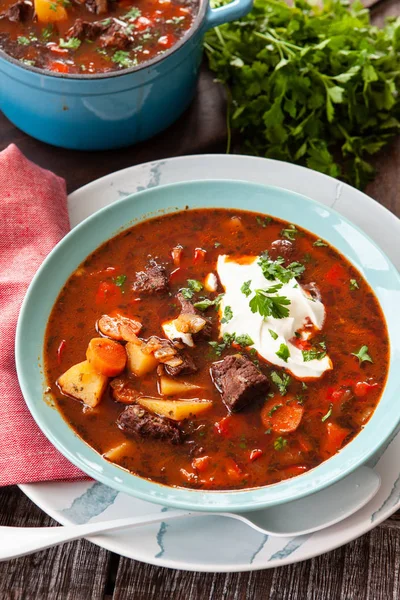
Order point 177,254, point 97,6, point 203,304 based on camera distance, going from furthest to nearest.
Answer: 1. point 97,6
2. point 177,254
3. point 203,304

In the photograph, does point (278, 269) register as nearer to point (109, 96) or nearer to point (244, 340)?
point (244, 340)

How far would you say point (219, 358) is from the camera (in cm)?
362

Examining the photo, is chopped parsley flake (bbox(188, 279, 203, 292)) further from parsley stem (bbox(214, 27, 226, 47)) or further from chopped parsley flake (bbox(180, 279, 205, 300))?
parsley stem (bbox(214, 27, 226, 47))

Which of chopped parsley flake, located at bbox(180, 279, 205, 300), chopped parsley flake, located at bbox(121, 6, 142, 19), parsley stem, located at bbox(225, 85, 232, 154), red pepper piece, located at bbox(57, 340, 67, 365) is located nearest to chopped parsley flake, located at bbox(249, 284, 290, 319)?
chopped parsley flake, located at bbox(180, 279, 205, 300)

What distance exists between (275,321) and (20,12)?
2.45 metres

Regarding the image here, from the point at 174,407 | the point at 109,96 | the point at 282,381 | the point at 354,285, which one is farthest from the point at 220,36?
the point at 174,407

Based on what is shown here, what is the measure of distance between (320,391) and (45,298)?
4.65ft

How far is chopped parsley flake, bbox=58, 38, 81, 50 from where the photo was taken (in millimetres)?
4461

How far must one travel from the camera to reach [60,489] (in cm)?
346

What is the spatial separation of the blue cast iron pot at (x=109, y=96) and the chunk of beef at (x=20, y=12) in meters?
0.40

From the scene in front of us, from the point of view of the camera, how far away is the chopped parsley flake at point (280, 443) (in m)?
3.37

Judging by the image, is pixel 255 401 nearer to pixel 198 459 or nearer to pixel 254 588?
Answer: pixel 198 459

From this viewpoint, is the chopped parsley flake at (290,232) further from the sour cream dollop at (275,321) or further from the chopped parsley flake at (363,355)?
the chopped parsley flake at (363,355)

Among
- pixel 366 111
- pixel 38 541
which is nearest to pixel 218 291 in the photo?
pixel 38 541
